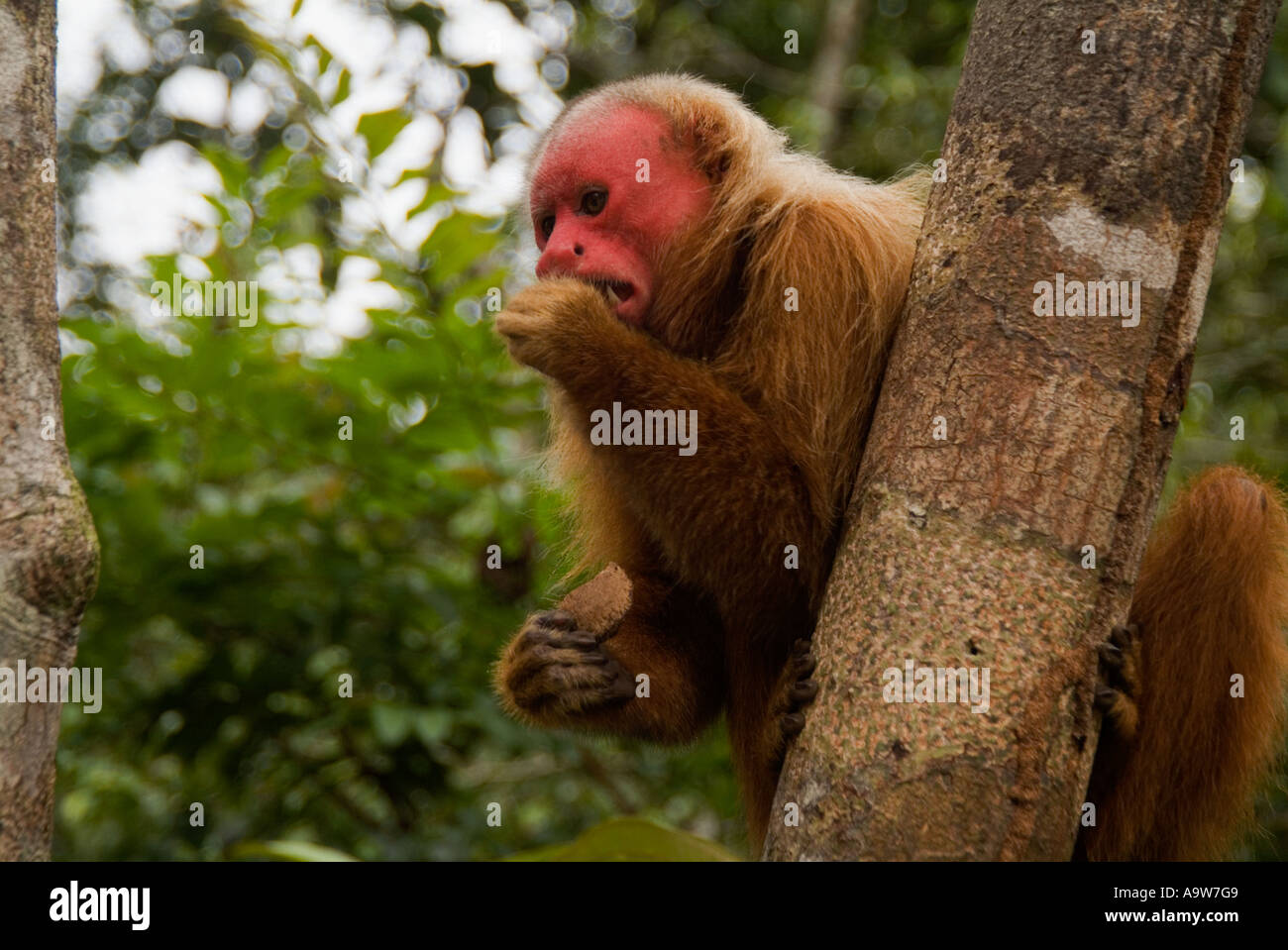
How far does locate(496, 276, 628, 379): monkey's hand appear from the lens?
3.33m

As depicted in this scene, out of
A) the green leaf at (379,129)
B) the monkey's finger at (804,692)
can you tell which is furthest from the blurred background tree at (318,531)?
the monkey's finger at (804,692)

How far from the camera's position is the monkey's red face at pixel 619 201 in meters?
3.89

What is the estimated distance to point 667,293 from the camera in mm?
3791

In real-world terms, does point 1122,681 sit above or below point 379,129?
below

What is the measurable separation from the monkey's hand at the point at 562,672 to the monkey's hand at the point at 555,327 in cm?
85

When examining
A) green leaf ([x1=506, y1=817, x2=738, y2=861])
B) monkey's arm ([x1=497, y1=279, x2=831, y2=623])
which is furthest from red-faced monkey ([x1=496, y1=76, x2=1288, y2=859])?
green leaf ([x1=506, y1=817, x2=738, y2=861])

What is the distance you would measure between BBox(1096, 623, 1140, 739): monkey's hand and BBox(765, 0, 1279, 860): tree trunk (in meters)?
0.53

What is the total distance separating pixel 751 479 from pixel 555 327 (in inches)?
26.9

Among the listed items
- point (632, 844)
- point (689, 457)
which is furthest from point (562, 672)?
point (689, 457)

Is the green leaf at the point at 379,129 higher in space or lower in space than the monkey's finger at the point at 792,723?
higher

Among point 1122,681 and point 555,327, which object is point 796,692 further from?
point 555,327

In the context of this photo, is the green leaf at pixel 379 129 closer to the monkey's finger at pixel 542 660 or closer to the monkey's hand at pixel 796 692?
the monkey's finger at pixel 542 660

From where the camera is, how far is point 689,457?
3230 millimetres

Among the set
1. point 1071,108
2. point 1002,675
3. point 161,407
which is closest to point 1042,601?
point 1002,675
